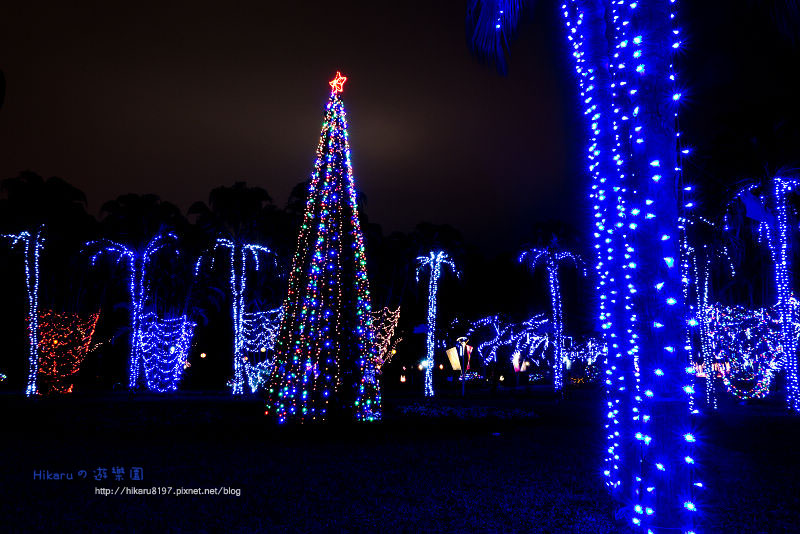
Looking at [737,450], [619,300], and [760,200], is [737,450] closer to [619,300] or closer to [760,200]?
[619,300]

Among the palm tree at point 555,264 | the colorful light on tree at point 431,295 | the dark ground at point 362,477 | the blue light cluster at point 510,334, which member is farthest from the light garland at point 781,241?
the blue light cluster at point 510,334

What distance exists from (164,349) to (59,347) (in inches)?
199

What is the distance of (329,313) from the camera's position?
43.5 ft

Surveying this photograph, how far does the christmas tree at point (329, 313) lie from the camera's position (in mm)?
13023

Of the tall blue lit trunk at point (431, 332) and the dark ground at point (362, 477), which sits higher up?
the tall blue lit trunk at point (431, 332)

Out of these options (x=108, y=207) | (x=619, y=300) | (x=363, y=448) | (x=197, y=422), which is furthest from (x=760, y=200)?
(x=108, y=207)

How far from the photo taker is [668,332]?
190 inches

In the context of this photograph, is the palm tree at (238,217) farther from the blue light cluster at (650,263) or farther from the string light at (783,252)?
the blue light cluster at (650,263)

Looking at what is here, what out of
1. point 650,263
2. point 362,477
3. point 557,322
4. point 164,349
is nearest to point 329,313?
point 362,477

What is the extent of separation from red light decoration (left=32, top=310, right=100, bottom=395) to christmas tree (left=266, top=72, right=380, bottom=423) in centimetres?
2166

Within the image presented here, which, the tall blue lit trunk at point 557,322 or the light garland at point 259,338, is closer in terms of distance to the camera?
the tall blue lit trunk at point 557,322

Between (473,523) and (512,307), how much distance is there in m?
46.5

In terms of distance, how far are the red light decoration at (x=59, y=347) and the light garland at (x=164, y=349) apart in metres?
3.09

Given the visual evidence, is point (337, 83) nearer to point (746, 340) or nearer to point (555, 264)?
point (746, 340)
